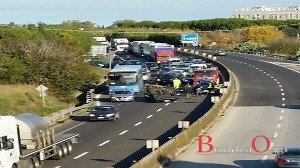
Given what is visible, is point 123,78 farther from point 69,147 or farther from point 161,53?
point 161,53

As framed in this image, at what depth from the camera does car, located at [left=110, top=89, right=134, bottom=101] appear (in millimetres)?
55062

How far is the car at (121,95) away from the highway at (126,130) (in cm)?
77

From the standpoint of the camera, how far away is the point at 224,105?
4744 cm

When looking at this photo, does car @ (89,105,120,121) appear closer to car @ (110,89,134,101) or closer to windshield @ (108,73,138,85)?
car @ (110,89,134,101)

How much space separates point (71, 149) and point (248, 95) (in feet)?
94.1

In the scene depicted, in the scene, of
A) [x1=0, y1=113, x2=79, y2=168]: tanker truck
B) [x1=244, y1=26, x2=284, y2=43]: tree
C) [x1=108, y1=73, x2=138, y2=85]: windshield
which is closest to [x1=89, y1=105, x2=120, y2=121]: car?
[x1=0, y1=113, x2=79, y2=168]: tanker truck

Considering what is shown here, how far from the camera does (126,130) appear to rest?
38594 millimetres

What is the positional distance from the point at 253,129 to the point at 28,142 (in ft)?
50.0

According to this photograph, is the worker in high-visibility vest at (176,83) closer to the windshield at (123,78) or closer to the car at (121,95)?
the windshield at (123,78)

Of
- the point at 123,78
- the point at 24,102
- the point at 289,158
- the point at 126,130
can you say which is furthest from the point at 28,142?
the point at 123,78

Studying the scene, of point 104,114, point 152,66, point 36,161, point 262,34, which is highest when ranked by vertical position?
point 36,161

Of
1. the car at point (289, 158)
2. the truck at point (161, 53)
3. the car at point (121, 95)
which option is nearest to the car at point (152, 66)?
the truck at point (161, 53)

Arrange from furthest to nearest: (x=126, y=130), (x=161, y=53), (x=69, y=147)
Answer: (x=161, y=53), (x=126, y=130), (x=69, y=147)

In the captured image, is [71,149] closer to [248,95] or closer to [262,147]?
[262,147]
